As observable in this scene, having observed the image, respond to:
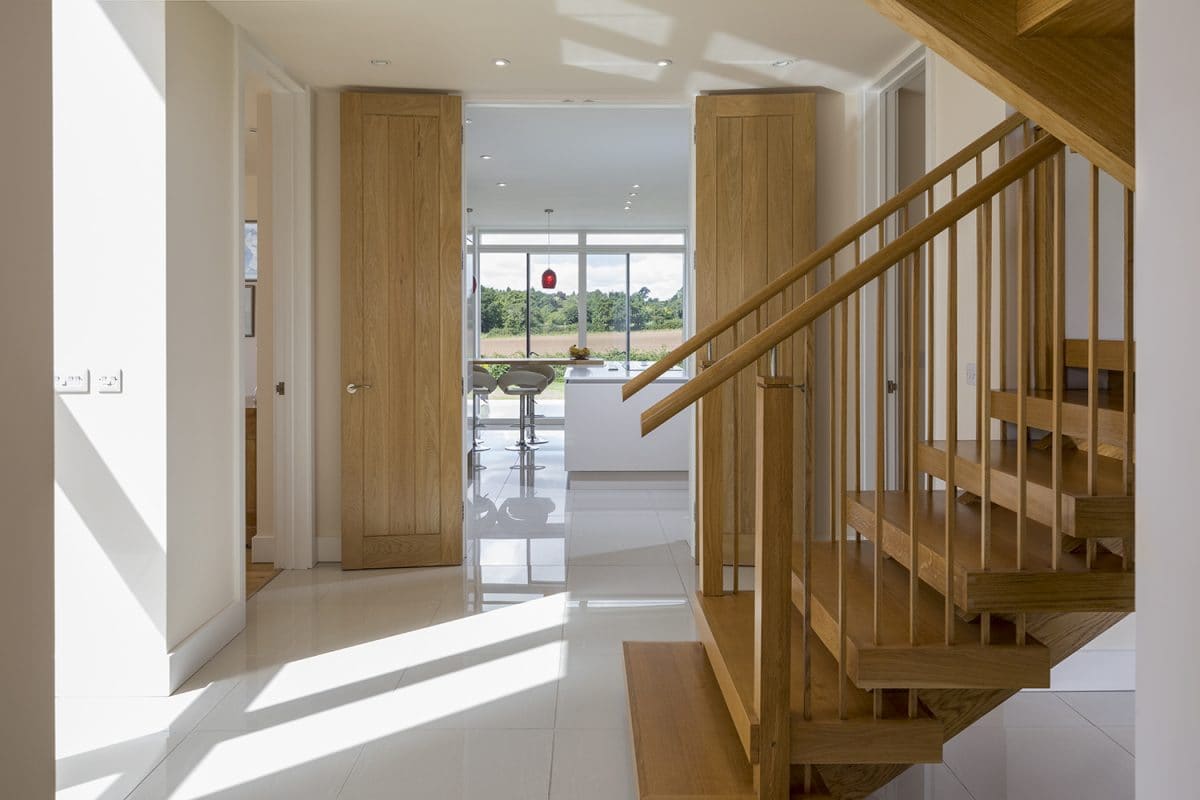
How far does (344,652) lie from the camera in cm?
378

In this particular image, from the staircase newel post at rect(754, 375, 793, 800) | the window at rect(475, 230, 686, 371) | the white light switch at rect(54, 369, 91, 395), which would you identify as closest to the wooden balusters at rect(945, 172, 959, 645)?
the staircase newel post at rect(754, 375, 793, 800)

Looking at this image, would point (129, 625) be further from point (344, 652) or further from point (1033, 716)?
point (1033, 716)

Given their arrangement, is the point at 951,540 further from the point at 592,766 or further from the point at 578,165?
the point at 578,165

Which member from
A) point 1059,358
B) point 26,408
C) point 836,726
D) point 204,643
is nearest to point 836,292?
point 1059,358

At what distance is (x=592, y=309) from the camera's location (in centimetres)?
Result: 1304

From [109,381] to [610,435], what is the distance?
5.11 metres

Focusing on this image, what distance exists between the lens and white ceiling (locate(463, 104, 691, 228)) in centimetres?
670

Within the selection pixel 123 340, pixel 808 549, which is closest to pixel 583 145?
pixel 123 340

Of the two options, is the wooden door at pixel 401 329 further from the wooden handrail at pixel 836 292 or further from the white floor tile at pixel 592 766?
the wooden handrail at pixel 836 292

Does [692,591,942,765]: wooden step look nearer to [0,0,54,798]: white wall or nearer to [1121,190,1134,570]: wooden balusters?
[1121,190,1134,570]: wooden balusters

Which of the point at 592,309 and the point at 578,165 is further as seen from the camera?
the point at 592,309

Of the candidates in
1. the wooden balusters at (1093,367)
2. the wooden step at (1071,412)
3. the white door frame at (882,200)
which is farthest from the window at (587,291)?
the wooden balusters at (1093,367)

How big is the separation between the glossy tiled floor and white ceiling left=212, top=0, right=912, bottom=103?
A: 8.49 feet

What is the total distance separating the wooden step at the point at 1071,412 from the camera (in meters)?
2.36
